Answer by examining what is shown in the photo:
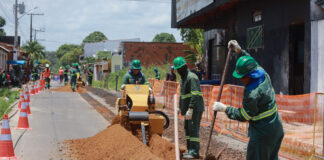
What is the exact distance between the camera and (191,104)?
694 cm

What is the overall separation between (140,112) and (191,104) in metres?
1.95

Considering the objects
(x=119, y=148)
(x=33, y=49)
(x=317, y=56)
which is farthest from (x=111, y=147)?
(x=33, y=49)

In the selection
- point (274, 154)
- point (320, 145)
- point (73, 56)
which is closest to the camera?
point (274, 154)

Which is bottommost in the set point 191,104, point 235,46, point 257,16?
point 191,104

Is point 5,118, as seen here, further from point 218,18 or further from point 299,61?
point 218,18

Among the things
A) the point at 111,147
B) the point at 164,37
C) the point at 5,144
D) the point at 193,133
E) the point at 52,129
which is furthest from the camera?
the point at 164,37

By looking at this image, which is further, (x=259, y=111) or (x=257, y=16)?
(x=257, y=16)

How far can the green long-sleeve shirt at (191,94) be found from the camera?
6.98 metres

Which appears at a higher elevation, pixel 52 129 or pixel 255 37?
pixel 255 37

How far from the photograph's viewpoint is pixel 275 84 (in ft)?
49.2

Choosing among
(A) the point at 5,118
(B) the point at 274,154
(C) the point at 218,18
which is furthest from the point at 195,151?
(C) the point at 218,18

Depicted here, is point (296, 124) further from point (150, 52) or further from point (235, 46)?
point (150, 52)

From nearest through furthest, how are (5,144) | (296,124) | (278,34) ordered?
(5,144) < (296,124) < (278,34)

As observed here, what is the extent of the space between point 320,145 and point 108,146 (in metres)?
4.06
